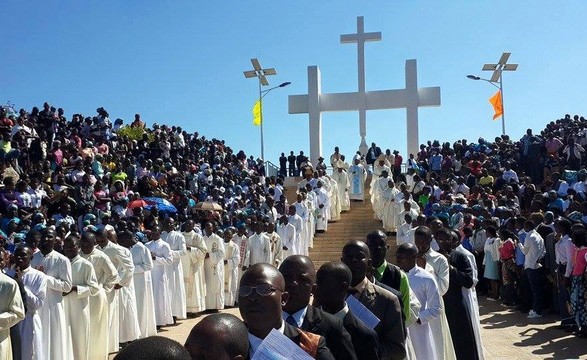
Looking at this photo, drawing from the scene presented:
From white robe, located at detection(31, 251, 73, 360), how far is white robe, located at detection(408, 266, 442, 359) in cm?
408

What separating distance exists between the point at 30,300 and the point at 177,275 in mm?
5478

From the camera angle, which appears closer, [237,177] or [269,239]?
[269,239]

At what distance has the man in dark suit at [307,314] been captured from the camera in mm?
3033

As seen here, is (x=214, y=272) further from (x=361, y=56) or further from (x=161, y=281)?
(x=361, y=56)

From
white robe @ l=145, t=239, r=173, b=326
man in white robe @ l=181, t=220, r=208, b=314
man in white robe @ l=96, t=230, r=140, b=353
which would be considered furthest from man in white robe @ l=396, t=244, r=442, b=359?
man in white robe @ l=181, t=220, r=208, b=314

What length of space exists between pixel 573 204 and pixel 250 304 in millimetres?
11172

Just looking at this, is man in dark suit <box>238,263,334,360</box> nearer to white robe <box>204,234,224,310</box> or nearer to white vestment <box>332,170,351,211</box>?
white robe <box>204,234,224,310</box>

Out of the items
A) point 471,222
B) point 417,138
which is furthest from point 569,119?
point 471,222

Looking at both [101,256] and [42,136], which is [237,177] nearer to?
[42,136]

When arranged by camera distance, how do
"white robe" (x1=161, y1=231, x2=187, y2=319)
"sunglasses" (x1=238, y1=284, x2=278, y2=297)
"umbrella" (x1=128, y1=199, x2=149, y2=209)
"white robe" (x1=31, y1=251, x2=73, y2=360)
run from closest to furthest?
"sunglasses" (x1=238, y1=284, x2=278, y2=297) → "white robe" (x1=31, y1=251, x2=73, y2=360) → "white robe" (x1=161, y1=231, x2=187, y2=319) → "umbrella" (x1=128, y1=199, x2=149, y2=209)

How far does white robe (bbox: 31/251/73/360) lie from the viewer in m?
7.28

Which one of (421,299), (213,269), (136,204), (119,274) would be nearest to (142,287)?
(119,274)

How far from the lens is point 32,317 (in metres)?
6.95

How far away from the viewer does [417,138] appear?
2794 cm
